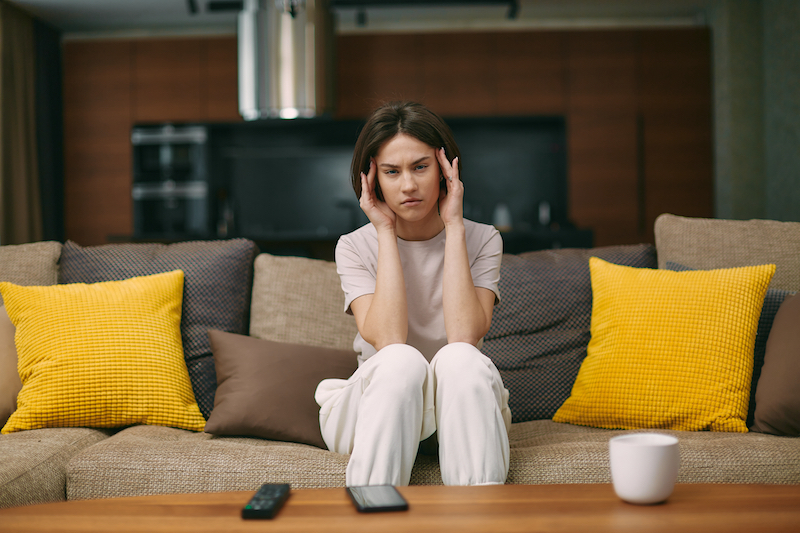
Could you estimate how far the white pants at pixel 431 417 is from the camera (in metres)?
1.12

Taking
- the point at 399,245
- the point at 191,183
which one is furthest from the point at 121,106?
the point at 399,245

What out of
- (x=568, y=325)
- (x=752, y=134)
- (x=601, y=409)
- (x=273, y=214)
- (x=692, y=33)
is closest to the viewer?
(x=601, y=409)

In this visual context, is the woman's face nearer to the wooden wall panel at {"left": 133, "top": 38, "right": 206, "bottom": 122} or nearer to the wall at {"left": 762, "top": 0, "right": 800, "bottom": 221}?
the wall at {"left": 762, "top": 0, "right": 800, "bottom": 221}

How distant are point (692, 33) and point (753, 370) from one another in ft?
14.3

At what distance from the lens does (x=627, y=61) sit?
512 centimetres

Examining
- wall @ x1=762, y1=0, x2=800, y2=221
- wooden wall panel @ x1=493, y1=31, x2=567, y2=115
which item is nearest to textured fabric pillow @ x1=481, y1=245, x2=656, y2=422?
wall @ x1=762, y1=0, x2=800, y2=221

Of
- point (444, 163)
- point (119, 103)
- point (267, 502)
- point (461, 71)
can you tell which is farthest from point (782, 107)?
point (119, 103)

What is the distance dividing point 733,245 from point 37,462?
1842 mm

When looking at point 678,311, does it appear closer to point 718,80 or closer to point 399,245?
point 399,245

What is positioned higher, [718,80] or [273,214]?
[718,80]

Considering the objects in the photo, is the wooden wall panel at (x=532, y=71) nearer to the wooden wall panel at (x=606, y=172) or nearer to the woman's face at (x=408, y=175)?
the wooden wall panel at (x=606, y=172)

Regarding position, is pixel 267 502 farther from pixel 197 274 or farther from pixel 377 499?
pixel 197 274

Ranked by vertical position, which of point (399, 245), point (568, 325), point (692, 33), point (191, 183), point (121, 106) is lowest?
point (568, 325)

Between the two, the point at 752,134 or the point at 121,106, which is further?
the point at 121,106
